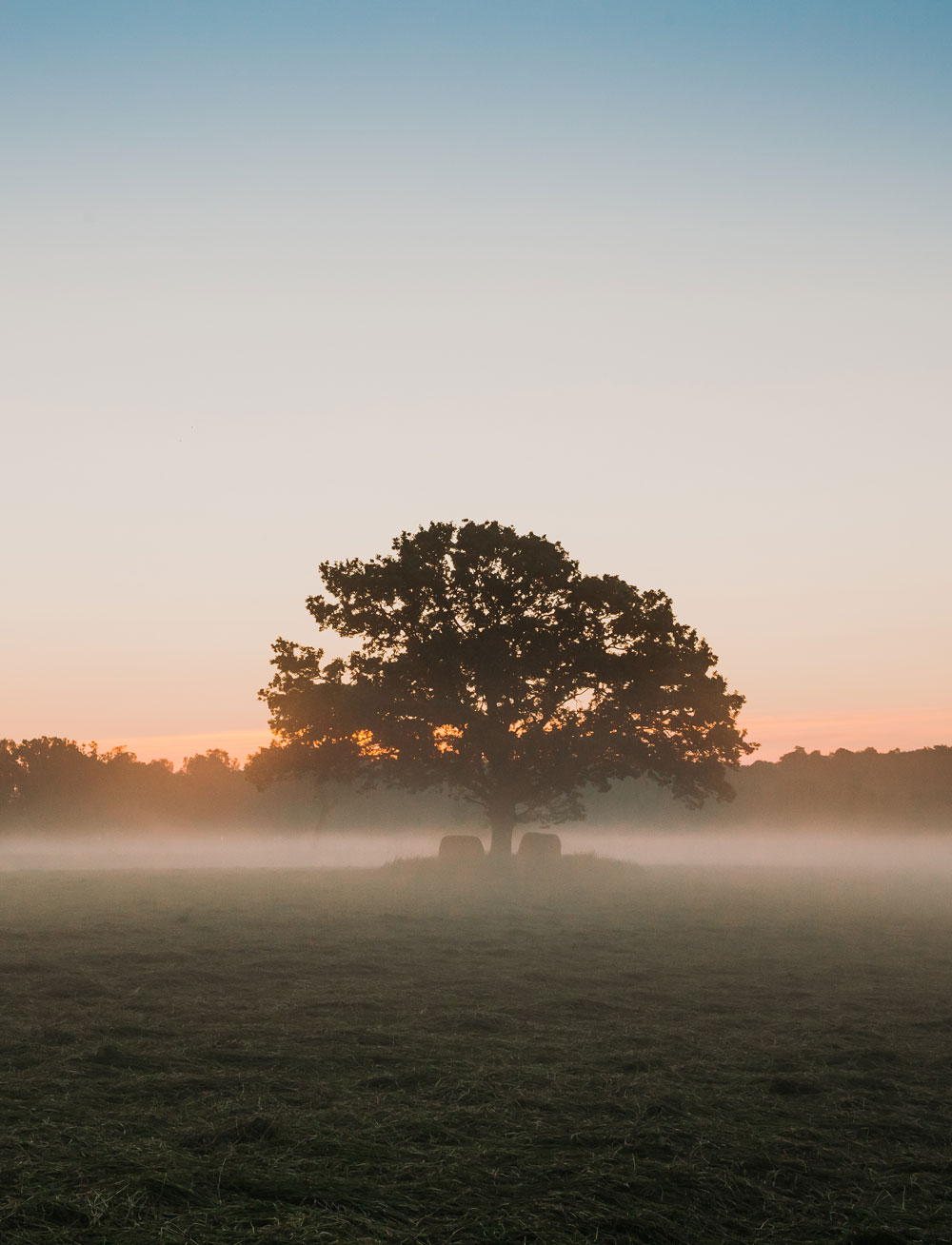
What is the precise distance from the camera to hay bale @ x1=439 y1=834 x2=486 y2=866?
3966cm

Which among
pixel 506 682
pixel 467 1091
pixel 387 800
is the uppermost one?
pixel 506 682

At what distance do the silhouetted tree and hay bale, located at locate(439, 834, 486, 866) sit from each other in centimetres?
107

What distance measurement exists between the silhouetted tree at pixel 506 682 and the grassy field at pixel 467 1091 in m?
23.2

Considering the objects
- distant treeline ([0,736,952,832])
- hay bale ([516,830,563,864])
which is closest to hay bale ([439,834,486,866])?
hay bale ([516,830,563,864])

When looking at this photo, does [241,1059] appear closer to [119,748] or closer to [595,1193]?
[595,1193]

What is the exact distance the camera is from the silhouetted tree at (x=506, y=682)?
132 ft

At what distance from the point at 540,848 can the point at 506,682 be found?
25.1ft

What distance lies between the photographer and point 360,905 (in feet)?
83.6

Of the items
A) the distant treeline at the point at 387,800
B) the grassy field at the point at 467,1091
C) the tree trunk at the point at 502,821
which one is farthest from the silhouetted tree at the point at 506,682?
the distant treeline at the point at 387,800

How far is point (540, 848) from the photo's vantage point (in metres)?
41.6

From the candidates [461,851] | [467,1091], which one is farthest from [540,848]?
[467,1091]

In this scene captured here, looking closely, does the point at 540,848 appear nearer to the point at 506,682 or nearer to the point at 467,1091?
the point at 506,682

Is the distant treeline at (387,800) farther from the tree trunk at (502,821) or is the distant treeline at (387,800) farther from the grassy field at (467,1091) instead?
the grassy field at (467,1091)

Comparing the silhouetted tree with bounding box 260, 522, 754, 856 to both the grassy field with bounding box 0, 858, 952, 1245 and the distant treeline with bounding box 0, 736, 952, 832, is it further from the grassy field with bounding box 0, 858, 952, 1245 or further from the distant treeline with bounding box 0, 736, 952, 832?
the distant treeline with bounding box 0, 736, 952, 832
